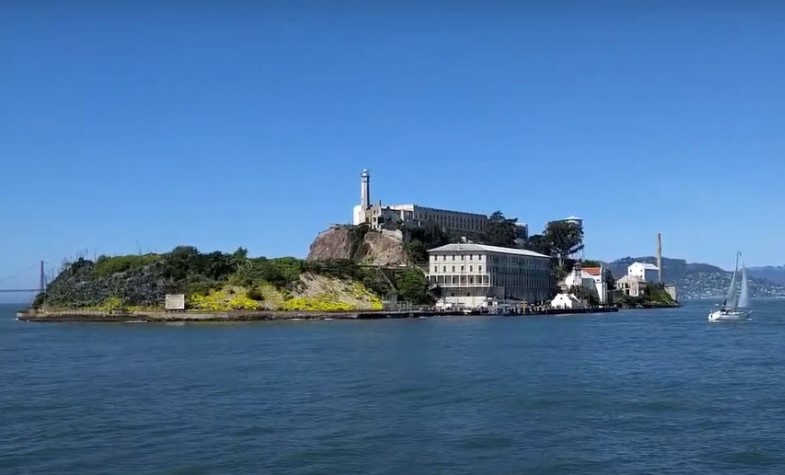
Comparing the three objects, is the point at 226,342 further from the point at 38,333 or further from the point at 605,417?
the point at 605,417

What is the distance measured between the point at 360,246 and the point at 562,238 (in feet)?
110

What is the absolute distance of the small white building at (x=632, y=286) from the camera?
449ft

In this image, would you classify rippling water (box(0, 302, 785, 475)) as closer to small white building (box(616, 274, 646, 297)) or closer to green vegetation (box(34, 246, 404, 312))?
green vegetation (box(34, 246, 404, 312))

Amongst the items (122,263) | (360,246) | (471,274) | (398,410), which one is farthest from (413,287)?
(398,410)

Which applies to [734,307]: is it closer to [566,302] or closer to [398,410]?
[566,302]

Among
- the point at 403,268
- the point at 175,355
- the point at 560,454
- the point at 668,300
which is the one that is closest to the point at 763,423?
the point at 560,454

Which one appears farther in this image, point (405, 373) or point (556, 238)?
point (556, 238)

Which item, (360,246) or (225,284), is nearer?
(225,284)

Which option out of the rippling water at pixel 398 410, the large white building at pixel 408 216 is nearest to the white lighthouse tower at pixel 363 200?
the large white building at pixel 408 216

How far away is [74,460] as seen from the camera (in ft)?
60.7

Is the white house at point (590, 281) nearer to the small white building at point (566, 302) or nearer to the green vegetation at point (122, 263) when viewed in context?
the small white building at point (566, 302)

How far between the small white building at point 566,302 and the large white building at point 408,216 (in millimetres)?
23423

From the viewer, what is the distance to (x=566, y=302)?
108 metres

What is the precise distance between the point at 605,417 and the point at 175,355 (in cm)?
2693
